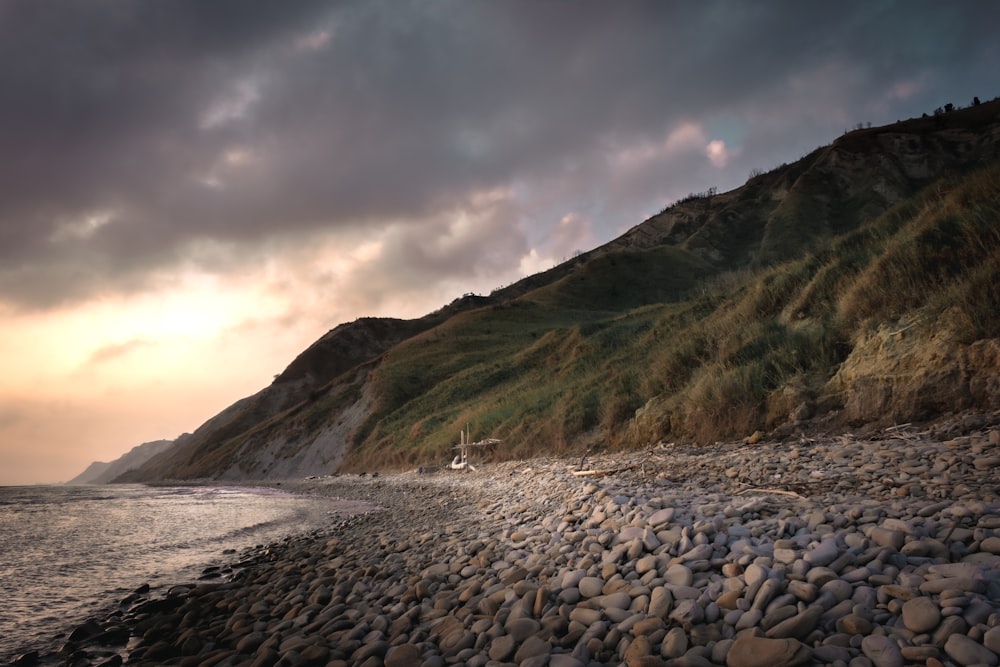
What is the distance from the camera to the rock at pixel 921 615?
8.29 feet

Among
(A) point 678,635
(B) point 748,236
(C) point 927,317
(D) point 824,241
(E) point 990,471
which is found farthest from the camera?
(B) point 748,236

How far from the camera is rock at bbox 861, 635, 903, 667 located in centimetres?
238

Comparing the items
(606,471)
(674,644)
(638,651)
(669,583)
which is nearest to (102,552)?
(606,471)

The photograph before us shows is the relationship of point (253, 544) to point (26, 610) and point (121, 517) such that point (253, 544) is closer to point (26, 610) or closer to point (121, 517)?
point (26, 610)

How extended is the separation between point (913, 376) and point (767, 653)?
702 cm

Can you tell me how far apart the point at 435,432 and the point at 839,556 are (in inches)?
1150

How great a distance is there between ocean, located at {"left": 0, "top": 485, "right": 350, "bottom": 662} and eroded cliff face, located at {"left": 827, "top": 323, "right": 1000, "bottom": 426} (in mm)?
10537

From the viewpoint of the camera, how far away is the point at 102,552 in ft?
32.3

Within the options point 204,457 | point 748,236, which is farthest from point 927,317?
point 748,236

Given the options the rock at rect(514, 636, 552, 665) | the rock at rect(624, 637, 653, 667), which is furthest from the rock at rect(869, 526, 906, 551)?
the rock at rect(514, 636, 552, 665)

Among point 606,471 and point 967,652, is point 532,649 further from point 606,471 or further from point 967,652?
point 606,471

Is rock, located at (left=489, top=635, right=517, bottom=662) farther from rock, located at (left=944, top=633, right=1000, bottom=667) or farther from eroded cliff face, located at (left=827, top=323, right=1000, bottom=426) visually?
eroded cliff face, located at (left=827, top=323, right=1000, bottom=426)

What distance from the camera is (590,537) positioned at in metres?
5.02

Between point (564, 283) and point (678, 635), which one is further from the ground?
point (564, 283)
